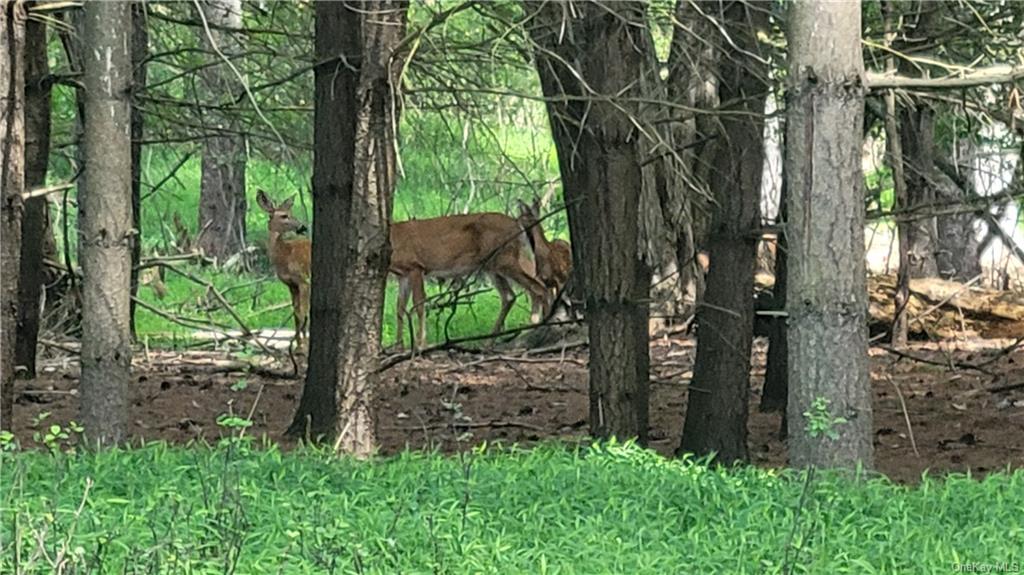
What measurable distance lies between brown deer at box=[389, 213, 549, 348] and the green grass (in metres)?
10.6

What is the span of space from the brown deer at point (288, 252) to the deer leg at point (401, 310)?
0.94 meters

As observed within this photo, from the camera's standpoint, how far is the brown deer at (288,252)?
1598 centimetres

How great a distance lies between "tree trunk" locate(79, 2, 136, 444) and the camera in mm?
6770

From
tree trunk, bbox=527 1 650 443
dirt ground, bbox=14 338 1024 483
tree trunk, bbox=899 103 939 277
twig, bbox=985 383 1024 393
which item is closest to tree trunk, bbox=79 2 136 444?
dirt ground, bbox=14 338 1024 483

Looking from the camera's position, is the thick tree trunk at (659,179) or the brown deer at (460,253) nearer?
the thick tree trunk at (659,179)

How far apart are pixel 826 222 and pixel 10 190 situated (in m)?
3.69

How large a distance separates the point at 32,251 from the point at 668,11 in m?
5.41

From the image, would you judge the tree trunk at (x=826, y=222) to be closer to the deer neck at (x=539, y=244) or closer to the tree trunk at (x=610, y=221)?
the tree trunk at (x=610, y=221)

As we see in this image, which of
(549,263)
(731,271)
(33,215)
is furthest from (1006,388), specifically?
(549,263)

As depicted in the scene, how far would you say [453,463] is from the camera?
6594 millimetres

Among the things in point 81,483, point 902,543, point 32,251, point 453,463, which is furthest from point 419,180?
point 902,543

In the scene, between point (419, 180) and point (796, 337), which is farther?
point (419, 180)

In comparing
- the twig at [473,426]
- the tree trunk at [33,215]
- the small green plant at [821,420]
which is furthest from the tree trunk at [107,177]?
the twig at [473,426]

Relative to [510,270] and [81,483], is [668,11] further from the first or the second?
[510,270]
